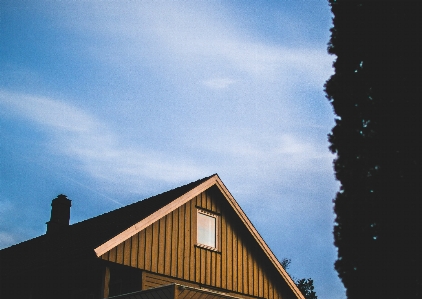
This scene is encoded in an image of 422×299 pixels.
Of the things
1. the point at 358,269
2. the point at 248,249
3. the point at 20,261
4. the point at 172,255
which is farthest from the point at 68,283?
the point at 358,269

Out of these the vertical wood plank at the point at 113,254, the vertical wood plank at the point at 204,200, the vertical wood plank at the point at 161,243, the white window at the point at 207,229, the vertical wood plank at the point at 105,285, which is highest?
the vertical wood plank at the point at 204,200

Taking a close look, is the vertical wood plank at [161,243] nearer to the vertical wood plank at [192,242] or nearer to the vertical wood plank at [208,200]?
the vertical wood plank at [192,242]

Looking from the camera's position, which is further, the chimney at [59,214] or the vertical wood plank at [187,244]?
the chimney at [59,214]

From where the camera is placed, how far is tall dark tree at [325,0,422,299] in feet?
31.7

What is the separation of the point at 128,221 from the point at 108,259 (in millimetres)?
2415

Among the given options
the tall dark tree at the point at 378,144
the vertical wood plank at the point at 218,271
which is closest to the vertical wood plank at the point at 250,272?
the vertical wood plank at the point at 218,271

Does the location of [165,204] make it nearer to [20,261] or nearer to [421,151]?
[20,261]

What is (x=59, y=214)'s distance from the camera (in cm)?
2425

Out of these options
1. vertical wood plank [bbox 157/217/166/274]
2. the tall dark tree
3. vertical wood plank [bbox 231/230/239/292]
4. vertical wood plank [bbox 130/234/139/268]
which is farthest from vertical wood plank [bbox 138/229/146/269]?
the tall dark tree

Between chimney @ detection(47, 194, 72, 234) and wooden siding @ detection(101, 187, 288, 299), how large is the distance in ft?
28.3

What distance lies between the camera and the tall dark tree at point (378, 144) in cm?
967

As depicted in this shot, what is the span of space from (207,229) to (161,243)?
8.26 feet

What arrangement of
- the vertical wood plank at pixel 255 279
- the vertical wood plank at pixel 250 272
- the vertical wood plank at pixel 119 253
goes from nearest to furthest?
the vertical wood plank at pixel 119 253, the vertical wood plank at pixel 250 272, the vertical wood plank at pixel 255 279

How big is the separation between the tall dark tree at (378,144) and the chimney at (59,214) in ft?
53.6
